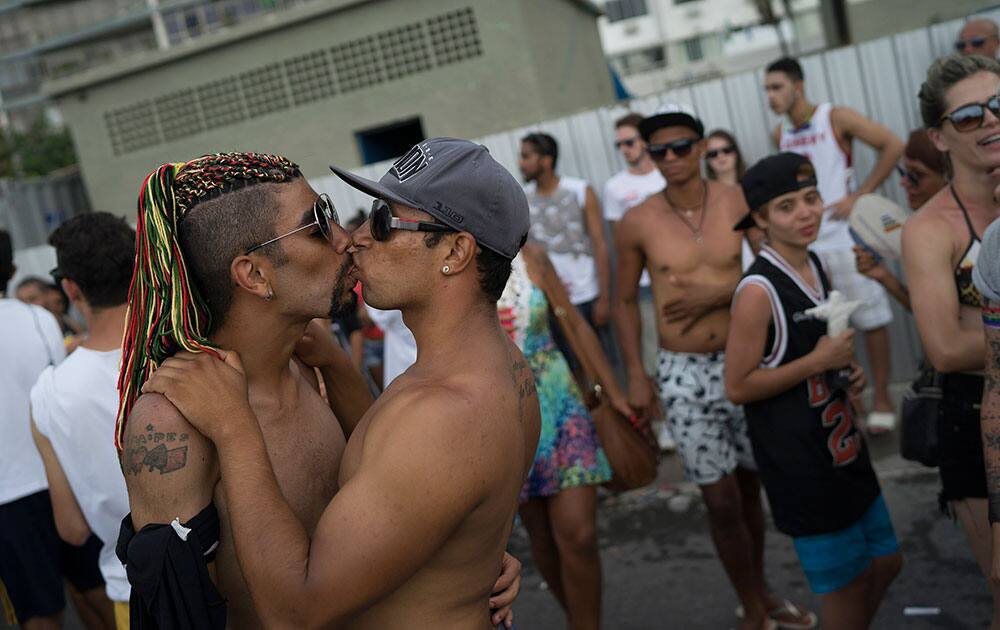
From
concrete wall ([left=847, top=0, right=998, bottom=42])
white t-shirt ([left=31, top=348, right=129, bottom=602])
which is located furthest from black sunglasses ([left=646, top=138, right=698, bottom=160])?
concrete wall ([left=847, top=0, right=998, bottom=42])

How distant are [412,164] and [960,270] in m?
1.99

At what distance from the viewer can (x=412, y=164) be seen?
90.4 inches

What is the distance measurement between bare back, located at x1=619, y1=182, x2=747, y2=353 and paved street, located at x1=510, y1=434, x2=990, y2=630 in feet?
4.17

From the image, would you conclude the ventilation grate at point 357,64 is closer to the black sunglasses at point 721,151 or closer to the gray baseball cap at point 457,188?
the black sunglasses at point 721,151

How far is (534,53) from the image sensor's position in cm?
1472

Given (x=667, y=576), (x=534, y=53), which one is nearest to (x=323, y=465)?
(x=667, y=576)

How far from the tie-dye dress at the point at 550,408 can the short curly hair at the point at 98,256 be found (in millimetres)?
1637

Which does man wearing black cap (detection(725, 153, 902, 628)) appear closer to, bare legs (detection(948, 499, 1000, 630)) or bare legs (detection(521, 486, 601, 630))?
bare legs (detection(948, 499, 1000, 630))

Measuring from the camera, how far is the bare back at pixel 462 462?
82.0 inches

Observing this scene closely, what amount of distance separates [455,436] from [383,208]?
576mm

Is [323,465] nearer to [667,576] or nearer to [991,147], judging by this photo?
[991,147]

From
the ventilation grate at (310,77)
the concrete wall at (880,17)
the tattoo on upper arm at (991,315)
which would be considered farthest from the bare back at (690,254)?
the concrete wall at (880,17)

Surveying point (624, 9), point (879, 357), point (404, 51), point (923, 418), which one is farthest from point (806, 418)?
point (624, 9)

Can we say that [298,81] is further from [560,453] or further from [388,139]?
[560,453]
